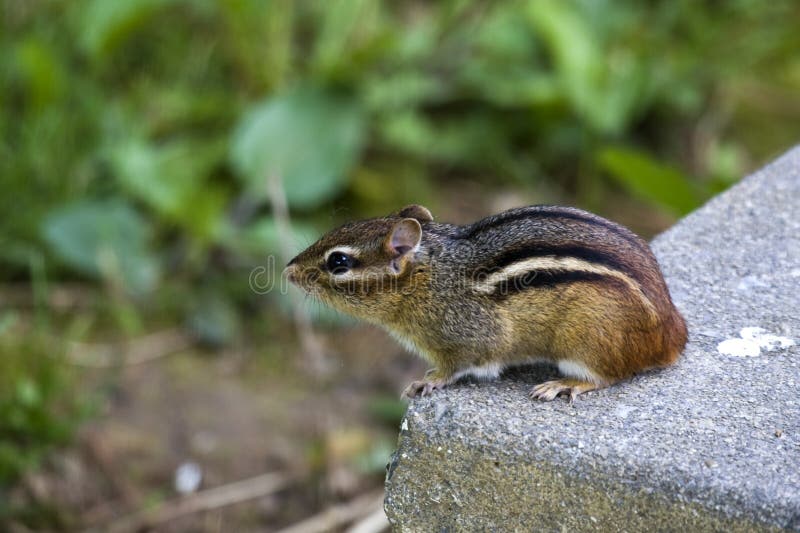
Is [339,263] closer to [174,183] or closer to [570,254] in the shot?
[570,254]

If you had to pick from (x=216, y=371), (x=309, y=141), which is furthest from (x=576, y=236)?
(x=309, y=141)

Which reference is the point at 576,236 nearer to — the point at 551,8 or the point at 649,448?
the point at 649,448

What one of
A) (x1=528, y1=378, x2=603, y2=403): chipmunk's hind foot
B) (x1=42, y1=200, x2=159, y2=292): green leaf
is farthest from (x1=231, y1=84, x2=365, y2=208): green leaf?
(x1=528, y1=378, x2=603, y2=403): chipmunk's hind foot

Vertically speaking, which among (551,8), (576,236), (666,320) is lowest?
(666,320)

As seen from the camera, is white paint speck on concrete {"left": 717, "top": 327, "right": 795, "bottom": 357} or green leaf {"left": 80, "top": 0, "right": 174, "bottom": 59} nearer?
white paint speck on concrete {"left": 717, "top": 327, "right": 795, "bottom": 357}

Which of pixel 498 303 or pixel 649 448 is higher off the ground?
pixel 498 303

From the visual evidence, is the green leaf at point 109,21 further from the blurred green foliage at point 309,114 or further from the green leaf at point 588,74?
the green leaf at point 588,74

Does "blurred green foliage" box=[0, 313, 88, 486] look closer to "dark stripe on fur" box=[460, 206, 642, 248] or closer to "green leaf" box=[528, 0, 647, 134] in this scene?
"dark stripe on fur" box=[460, 206, 642, 248]

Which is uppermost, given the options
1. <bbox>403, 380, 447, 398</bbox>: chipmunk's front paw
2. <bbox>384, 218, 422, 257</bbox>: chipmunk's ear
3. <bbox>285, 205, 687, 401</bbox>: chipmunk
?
<bbox>384, 218, 422, 257</bbox>: chipmunk's ear

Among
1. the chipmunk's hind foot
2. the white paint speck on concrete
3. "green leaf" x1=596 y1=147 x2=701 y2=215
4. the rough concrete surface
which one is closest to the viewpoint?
the rough concrete surface
